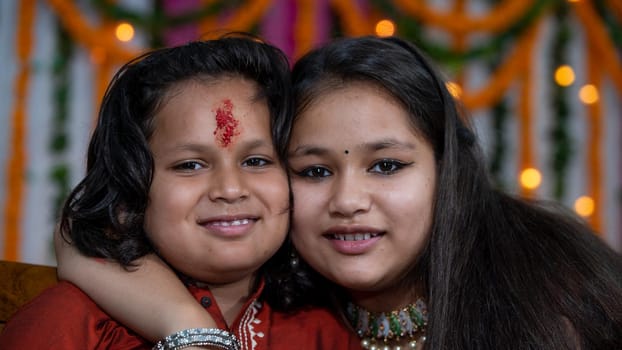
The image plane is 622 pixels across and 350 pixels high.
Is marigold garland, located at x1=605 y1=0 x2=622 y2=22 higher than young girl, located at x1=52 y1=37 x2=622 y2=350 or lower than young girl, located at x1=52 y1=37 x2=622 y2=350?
higher

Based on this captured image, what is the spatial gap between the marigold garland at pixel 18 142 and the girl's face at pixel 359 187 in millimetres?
2260

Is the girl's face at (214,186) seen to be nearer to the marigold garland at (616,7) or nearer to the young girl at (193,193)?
the young girl at (193,193)

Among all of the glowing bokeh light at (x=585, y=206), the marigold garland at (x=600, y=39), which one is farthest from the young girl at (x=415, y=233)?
the marigold garland at (x=600, y=39)

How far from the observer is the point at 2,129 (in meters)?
3.54

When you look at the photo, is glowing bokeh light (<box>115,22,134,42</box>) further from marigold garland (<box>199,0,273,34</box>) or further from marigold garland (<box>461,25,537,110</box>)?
marigold garland (<box>461,25,537,110</box>)

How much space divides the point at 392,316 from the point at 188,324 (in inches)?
21.8

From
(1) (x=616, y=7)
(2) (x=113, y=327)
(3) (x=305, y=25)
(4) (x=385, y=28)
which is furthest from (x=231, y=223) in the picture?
(1) (x=616, y=7)

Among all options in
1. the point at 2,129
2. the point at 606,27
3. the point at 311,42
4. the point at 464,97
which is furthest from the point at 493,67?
the point at 2,129

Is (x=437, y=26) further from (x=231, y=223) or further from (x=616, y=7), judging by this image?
(x=231, y=223)

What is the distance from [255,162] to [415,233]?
1.27ft

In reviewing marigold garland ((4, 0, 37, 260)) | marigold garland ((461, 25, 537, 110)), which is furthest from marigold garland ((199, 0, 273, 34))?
marigold garland ((461, 25, 537, 110))

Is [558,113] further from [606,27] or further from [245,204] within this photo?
[245,204]

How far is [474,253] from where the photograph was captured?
1666 millimetres

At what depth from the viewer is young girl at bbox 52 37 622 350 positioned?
1542 millimetres
